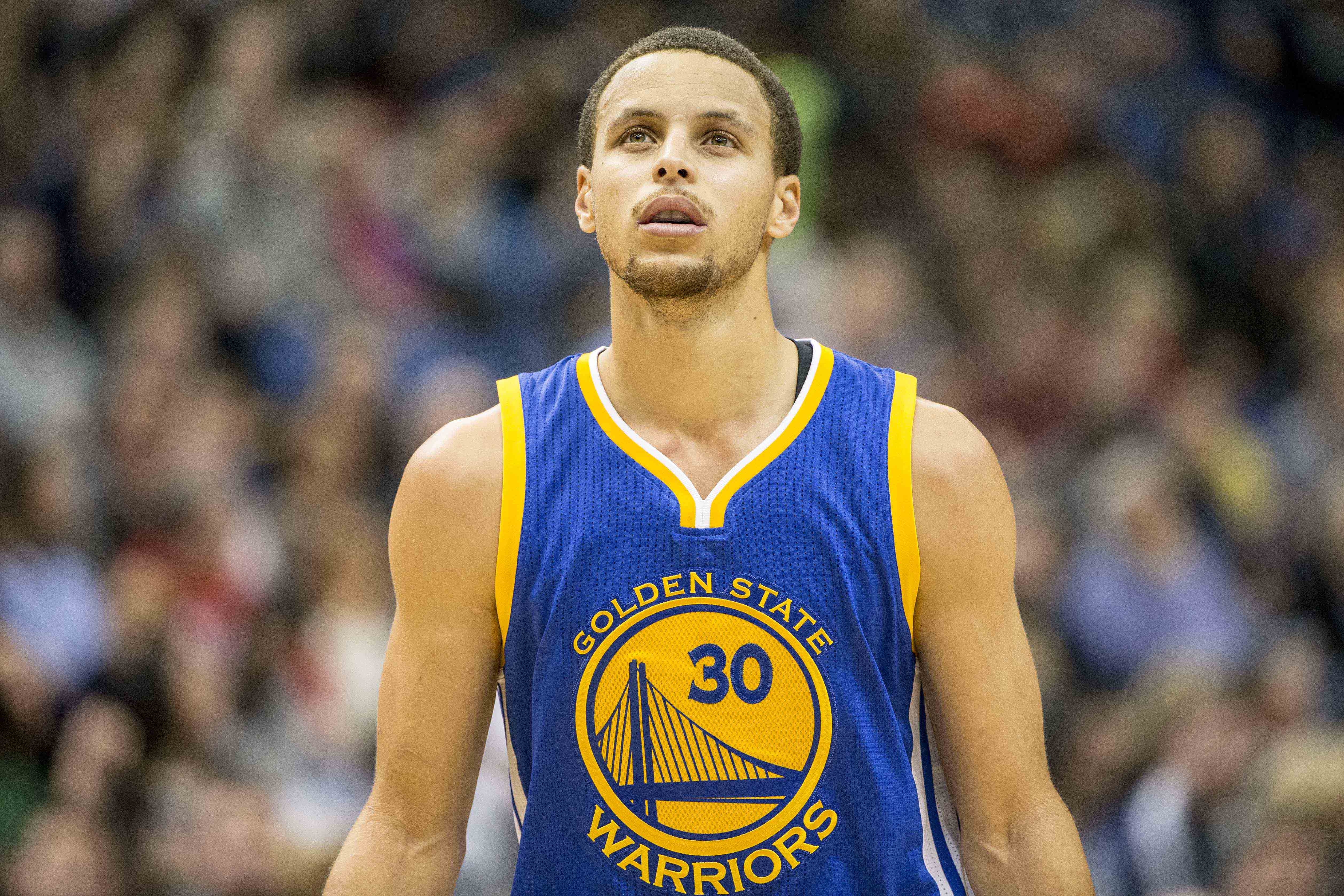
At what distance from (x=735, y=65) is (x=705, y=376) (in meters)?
0.56

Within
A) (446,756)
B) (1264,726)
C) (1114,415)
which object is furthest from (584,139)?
(1114,415)

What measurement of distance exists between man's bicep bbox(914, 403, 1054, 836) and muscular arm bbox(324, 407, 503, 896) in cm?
75

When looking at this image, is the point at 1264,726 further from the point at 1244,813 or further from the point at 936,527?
the point at 936,527

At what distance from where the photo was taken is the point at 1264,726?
227 inches

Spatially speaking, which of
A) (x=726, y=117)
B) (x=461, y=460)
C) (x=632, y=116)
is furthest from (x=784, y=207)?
(x=461, y=460)

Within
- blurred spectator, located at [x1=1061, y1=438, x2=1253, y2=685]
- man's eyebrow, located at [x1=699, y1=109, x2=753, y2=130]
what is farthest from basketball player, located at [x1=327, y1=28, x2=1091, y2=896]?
blurred spectator, located at [x1=1061, y1=438, x2=1253, y2=685]

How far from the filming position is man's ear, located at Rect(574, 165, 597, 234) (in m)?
2.81

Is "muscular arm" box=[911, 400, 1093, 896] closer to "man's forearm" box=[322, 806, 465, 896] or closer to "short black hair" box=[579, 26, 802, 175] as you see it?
"short black hair" box=[579, 26, 802, 175]

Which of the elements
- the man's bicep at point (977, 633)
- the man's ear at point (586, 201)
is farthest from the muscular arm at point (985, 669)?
the man's ear at point (586, 201)

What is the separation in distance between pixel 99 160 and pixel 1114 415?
4.96m

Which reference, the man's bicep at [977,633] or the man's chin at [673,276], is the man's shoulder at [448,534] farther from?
the man's bicep at [977,633]

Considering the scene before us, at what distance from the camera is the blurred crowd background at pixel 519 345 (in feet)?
18.4

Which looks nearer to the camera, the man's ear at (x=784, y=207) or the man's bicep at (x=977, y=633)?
the man's bicep at (x=977, y=633)

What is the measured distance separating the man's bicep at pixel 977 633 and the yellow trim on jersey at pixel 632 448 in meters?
0.39
